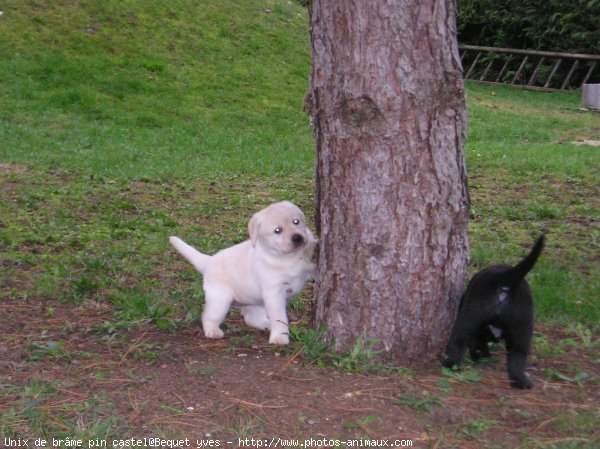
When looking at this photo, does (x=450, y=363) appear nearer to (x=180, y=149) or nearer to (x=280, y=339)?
(x=280, y=339)

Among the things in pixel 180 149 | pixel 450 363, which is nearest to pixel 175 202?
pixel 180 149

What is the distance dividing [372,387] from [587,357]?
50.9 inches

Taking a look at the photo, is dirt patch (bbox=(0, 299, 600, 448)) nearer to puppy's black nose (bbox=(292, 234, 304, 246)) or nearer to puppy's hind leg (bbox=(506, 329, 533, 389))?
puppy's hind leg (bbox=(506, 329, 533, 389))

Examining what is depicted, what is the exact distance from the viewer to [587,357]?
4121 mm

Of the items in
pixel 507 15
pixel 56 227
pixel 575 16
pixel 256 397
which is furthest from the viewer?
pixel 507 15

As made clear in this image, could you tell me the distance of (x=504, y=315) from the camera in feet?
11.9

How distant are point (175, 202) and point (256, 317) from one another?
355 cm

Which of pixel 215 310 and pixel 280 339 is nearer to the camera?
pixel 280 339

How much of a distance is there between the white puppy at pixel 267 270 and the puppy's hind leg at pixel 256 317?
0.12m

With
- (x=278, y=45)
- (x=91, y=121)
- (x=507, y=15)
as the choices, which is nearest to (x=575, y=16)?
(x=507, y=15)

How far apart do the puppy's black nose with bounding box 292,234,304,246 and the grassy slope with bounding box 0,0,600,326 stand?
3.34 feet

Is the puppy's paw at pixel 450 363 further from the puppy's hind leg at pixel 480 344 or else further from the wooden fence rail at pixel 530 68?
the wooden fence rail at pixel 530 68

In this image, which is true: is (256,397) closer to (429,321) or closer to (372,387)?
(372,387)

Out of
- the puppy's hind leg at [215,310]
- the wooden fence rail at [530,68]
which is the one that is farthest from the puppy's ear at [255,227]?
the wooden fence rail at [530,68]
